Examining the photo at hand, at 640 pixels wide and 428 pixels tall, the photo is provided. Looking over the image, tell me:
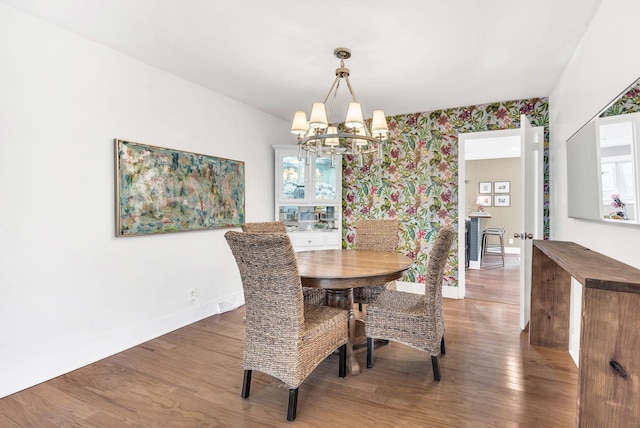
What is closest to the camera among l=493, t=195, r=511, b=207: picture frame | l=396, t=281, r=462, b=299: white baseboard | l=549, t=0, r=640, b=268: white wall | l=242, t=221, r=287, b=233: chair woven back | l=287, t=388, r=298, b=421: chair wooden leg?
l=549, t=0, r=640, b=268: white wall

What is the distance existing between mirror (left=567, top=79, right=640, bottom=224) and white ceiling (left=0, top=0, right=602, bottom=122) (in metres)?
0.77

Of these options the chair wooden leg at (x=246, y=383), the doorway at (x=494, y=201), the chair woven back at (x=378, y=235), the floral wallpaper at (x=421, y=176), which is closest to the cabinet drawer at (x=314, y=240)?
the floral wallpaper at (x=421, y=176)

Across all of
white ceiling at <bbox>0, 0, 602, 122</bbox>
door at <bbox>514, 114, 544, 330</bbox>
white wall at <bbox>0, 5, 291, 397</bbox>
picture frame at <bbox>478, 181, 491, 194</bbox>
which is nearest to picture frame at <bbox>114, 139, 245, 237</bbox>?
white wall at <bbox>0, 5, 291, 397</bbox>

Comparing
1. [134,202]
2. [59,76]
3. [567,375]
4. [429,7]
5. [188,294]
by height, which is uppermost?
[429,7]

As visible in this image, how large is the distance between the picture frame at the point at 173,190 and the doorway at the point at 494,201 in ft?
9.01

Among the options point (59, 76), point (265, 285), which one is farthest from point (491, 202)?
point (59, 76)

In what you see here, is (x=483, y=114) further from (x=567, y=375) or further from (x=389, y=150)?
(x=567, y=375)

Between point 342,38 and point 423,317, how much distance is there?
199 cm

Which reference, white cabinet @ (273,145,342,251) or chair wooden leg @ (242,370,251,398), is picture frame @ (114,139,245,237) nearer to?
white cabinet @ (273,145,342,251)

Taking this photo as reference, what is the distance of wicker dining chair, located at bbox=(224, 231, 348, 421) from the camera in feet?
5.42

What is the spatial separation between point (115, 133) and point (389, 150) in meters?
3.16

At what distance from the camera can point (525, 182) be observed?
2.92 metres

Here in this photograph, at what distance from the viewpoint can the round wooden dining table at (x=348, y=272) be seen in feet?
6.46

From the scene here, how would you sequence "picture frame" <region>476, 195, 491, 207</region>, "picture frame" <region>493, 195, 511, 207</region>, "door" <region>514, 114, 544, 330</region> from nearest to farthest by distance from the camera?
"door" <region>514, 114, 544, 330</region>
"picture frame" <region>493, 195, 511, 207</region>
"picture frame" <region>476, 195, 491, 207</region>
